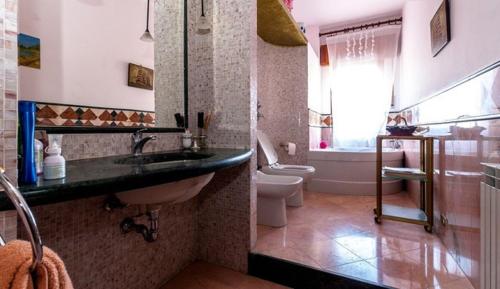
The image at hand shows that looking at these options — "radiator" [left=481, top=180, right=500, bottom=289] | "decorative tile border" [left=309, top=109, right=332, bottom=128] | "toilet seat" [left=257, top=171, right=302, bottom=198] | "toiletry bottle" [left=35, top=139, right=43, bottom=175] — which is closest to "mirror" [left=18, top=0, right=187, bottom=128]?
"toiletry bottle" [left=35, top=139, right=43, bottom=175]

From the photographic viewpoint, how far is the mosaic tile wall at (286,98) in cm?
330

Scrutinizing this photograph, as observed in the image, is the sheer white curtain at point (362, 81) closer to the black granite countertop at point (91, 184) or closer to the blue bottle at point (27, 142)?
the black granite countertop at point (91, 184)

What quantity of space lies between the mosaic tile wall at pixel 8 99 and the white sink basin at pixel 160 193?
325mm

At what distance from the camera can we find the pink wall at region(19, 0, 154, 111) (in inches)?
35.5

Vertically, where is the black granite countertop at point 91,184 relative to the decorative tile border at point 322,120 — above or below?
below

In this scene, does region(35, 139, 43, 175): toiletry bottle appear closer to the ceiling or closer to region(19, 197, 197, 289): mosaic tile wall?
region(19, 197, 197, 289): mosaic tile wall

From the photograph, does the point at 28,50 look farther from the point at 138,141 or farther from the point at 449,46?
the point at 449,46

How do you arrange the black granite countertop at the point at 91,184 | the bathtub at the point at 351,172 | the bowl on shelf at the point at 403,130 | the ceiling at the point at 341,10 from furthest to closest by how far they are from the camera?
1. the ceiling at the point at 341,10
2. the bathtub at the point at 351,172
3. the bowl on shelf at the point at 403,130
4. the black granite countertop at the point at 91,184

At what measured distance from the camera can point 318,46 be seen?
13.5 ft

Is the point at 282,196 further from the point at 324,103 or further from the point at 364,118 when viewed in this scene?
the point at 324,103

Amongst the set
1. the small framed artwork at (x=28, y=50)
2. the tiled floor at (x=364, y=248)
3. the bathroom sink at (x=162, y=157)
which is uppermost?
the small framed artwork at (x=28, y=50)

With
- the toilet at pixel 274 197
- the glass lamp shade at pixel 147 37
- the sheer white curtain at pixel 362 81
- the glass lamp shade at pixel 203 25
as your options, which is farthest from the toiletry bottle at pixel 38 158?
the sheer white curtain at pixel 362 81

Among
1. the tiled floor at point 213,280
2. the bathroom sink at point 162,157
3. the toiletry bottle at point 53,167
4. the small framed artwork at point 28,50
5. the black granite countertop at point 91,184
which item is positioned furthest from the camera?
the tiled floor at point 213,280

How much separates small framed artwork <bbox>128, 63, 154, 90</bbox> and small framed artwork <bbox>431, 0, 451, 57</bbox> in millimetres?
2113
